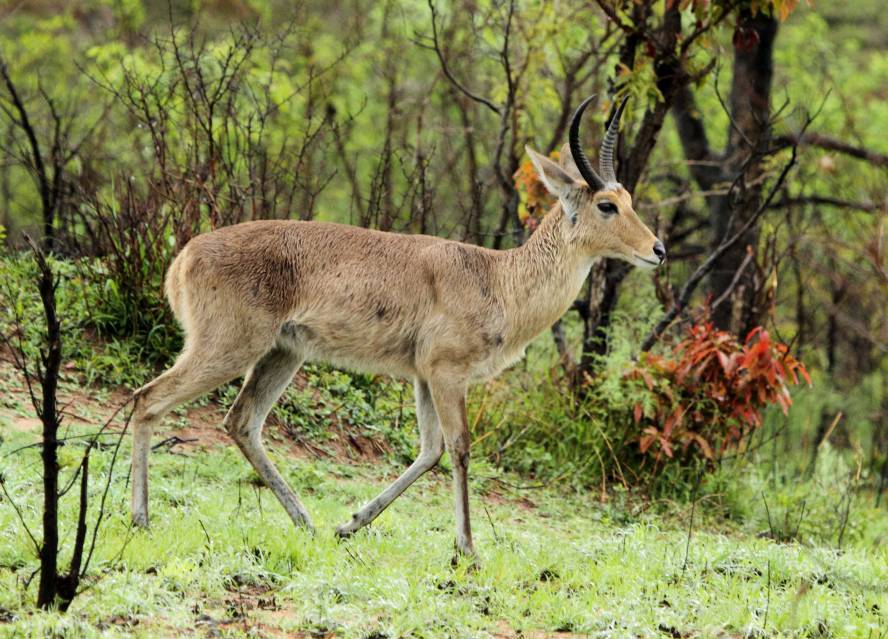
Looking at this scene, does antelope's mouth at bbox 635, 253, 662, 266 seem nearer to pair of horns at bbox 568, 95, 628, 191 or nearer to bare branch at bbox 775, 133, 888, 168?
pair of horns at bbox 568, 95, 628, 191

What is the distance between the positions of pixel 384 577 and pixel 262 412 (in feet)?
5.81

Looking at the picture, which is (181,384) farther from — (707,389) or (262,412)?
(707,389)

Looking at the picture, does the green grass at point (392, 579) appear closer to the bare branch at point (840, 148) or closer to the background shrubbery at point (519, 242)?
the background shrubbery at point (519, 242)

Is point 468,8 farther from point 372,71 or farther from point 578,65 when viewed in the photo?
point 372,71

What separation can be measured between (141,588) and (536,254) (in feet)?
10.7

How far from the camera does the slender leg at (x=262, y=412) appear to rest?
21.7 feet

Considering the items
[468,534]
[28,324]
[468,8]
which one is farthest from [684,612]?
[468,8]

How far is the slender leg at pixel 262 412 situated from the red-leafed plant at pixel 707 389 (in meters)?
3.38

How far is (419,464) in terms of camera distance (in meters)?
6.72

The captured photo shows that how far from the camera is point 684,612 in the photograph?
18.1ft

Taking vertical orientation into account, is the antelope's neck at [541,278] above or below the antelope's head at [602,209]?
below

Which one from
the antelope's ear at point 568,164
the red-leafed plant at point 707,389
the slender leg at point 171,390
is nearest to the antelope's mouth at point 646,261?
the antelope's ear at point 568,164

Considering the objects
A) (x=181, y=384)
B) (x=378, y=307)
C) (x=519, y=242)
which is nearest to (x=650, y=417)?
(x=519, y=242)

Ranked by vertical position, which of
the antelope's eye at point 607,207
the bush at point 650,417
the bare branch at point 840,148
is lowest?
the bush at point 650,417
